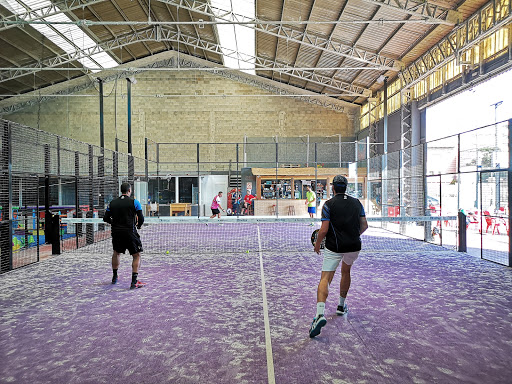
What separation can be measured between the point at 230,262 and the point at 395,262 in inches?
150

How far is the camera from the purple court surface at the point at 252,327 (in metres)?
3.70

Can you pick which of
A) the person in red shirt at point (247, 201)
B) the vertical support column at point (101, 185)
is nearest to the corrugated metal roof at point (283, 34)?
the vertical support column at point (101, 185)

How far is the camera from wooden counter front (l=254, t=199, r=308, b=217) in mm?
25833

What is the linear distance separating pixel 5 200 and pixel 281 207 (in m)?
18.5

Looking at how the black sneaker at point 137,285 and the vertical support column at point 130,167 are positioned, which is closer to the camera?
the black sneaker at point 137,285

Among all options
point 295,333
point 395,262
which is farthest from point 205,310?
point 395,262

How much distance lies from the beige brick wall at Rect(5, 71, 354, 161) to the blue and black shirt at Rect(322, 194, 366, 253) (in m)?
26.1

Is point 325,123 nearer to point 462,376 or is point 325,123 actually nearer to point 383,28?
point 383,28

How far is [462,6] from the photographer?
1514 centimetres

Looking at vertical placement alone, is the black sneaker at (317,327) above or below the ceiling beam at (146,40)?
below

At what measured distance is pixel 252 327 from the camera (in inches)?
191

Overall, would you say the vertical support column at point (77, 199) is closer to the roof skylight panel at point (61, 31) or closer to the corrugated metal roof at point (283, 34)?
the corrugated metal roof at point (283, 34)

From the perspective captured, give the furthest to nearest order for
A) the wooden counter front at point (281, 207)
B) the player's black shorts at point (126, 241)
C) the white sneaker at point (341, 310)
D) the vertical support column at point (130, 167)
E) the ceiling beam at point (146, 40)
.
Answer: the wooden counter front at point (281, 207), the ceiling beam at point (146, 40), the vertical support column at point (130, 167), the player's black shorts at point (126, 241), the white sneaker at point (341, 310)

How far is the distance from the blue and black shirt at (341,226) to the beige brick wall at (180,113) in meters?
26.1
